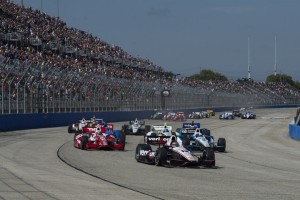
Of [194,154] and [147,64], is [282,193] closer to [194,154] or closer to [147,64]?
[194,154]

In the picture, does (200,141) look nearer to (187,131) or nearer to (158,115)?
(187,131)

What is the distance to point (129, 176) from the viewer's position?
16594mm

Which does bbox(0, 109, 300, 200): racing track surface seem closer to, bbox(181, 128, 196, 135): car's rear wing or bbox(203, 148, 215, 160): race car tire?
bbox(203, 148, 215, 160): race car tire

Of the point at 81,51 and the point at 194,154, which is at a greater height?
the point at 81,51

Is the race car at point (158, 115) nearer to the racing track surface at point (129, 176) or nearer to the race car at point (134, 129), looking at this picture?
the race car at point (134, 129)

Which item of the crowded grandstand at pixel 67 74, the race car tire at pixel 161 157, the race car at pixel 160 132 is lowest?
the race car tire at pixel 161 157

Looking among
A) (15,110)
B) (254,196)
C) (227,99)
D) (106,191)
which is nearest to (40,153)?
(106,191)

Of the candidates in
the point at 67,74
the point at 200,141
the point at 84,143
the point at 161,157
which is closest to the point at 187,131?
the point at 200,141

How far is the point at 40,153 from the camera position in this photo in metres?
23.0

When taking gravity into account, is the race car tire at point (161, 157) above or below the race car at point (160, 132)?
below

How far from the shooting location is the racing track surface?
524 inches

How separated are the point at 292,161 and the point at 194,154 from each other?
14.5ft

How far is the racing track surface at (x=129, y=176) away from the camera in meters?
13.3

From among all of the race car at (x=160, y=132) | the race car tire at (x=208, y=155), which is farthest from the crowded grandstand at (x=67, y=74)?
the race car tire at (x=208, y=155)
